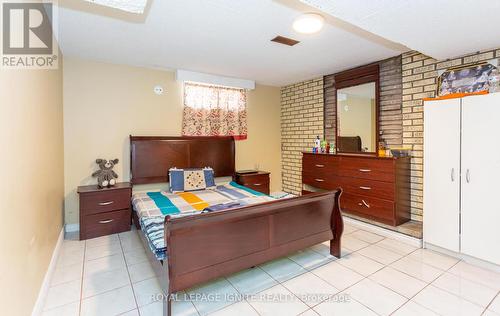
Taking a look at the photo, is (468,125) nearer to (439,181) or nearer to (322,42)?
(439,181)

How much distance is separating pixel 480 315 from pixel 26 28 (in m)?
3.98

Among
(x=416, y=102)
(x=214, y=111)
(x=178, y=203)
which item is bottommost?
(x=178, y=203)

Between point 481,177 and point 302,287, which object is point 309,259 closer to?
point 302,287

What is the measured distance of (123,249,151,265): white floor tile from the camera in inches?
106

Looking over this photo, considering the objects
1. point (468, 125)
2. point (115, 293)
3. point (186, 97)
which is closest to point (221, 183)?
point (186, 97)

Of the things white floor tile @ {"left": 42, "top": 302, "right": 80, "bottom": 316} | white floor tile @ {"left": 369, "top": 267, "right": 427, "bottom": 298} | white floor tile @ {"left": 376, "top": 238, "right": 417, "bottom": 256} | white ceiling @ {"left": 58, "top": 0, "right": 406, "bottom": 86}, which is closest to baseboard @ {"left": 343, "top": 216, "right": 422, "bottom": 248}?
white floor tile @ {"left": 376, "top": 238, "right": 417, "bottom": 256}

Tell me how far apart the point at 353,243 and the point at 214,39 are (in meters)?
3.03

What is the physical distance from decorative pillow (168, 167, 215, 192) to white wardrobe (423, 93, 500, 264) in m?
3.02

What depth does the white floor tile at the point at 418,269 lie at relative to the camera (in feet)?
7.75

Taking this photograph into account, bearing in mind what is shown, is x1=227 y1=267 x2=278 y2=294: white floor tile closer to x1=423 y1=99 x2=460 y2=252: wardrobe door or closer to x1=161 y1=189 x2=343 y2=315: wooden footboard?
x1=161 y1=189 x2=343 y2=315: wooden footboard

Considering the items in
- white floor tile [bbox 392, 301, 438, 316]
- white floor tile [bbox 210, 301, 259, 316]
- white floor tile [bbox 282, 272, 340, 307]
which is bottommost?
white floor tile [bbox 210, 301, 259, 316]

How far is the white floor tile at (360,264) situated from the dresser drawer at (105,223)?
2839 millimetres

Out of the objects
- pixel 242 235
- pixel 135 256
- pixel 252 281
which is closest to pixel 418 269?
pixel 252 281

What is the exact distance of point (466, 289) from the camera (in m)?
2.16
